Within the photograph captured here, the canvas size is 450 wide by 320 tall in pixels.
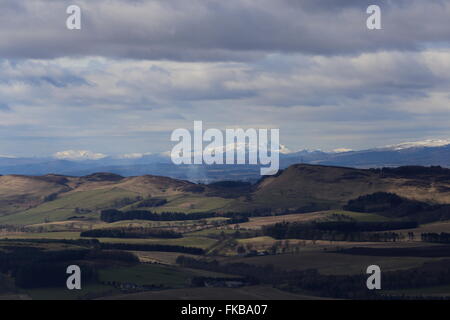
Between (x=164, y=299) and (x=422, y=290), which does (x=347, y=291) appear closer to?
(x=422, y=290)
